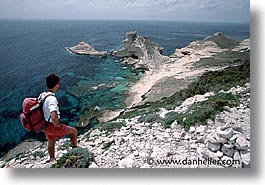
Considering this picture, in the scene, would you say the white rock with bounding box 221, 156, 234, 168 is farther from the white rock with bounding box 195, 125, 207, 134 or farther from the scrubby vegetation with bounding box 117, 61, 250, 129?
the scrubby vegetation with bounding box 117, 61, 250, 129

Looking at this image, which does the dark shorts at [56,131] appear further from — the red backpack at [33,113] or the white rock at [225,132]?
the white rock at [225,132]

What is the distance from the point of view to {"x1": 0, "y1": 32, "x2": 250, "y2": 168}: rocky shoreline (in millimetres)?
4113

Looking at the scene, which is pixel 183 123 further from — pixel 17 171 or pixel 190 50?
pixel 17 171

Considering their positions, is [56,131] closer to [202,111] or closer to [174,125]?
[174,125]

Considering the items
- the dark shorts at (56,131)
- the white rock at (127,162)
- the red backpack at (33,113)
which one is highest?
the red backpack at (33,113)

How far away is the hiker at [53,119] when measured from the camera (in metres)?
3.60

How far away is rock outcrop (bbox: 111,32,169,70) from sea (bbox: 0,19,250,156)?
0.15 meters

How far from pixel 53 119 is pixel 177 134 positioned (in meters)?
1.61

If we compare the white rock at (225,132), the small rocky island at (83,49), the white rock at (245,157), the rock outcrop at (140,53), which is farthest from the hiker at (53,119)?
the white rock at (245,157)

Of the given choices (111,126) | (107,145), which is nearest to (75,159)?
(107,145)

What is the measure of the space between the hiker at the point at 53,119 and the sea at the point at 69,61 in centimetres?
40

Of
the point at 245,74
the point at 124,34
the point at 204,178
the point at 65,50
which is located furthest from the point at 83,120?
the point at 245,74

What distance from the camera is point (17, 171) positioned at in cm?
427

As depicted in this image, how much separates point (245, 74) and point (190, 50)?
1.12 m
